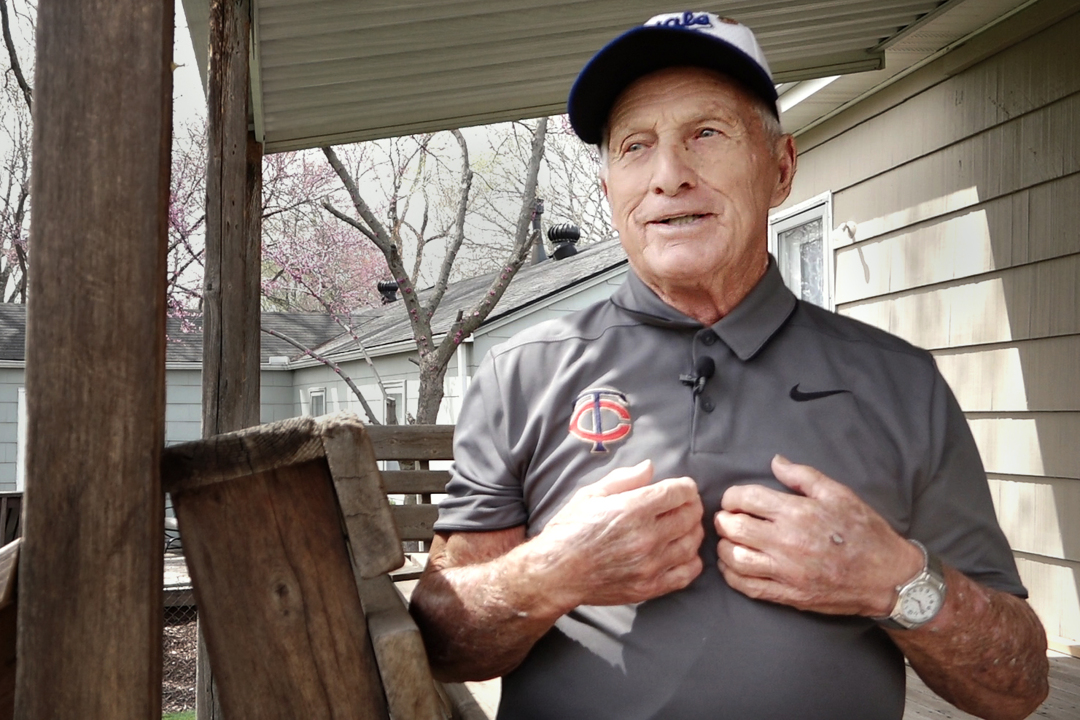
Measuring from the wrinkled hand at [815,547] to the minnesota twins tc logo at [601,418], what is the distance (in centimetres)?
20

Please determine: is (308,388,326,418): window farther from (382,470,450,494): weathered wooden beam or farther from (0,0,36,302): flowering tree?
(382,470,450,494): weathered wooden beam

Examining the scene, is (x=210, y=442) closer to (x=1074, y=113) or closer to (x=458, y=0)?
(x=458, y=0)

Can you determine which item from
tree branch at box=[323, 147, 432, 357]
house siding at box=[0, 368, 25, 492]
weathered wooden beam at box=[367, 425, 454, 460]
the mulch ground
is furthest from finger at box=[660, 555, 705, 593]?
house siding at box=[0, 368, 25, 492]

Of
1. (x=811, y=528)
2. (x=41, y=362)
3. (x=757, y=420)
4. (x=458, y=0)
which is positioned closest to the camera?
(x=41, y=362)

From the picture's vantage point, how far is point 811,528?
4.02ft

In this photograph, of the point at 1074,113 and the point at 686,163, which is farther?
the point at 1074,113

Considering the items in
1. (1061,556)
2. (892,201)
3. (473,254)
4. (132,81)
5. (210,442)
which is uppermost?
(473,254)

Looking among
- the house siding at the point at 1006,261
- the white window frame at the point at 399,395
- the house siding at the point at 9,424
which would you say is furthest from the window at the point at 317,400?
the house siding at the point at 1006,261

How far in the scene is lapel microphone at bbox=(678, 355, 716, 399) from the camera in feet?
4.66

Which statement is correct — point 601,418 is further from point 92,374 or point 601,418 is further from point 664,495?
point 92,374

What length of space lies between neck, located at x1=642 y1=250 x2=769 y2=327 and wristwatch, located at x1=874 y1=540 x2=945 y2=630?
473mm

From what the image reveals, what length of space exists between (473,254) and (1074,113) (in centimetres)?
1981

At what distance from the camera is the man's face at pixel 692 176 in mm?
1483

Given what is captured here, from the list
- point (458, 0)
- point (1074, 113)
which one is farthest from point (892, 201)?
point (458, 0)
